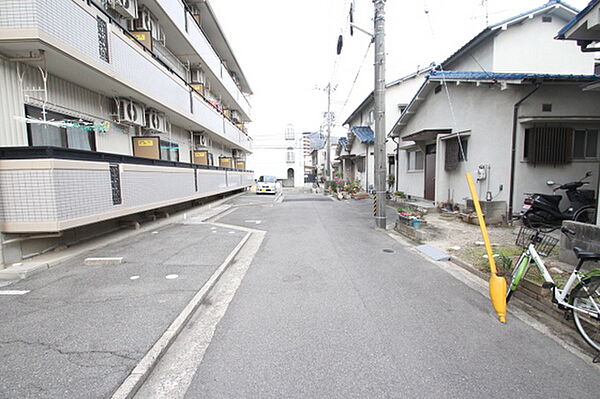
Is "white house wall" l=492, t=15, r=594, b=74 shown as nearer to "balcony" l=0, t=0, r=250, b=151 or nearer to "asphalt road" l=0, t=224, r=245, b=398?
"balcony" l=0, t=0, r=250, b=151

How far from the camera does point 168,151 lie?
37.6 ft

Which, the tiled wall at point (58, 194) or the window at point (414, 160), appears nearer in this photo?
the tiled wall at point (58, 194)

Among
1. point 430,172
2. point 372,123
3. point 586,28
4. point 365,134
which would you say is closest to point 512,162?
point 430,172

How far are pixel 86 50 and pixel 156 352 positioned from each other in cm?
622

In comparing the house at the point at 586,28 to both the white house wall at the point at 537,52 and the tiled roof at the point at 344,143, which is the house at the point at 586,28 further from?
the tiled roof at the point at 344,143

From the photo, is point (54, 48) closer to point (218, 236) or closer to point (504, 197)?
point (218, 236)

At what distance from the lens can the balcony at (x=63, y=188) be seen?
4566mm

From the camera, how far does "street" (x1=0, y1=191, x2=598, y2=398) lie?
2.34 metres

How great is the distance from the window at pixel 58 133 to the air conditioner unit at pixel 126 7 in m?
3.57

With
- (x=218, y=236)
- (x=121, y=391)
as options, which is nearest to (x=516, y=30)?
(x=218, y=236)

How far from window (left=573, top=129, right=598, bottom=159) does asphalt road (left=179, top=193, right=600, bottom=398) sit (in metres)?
7.64

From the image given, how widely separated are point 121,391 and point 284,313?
6.07ft

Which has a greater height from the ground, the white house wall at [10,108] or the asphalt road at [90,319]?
the white house wall at [10,108]

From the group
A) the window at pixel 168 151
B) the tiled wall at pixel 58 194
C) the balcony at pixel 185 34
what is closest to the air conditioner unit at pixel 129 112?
the window at pixel 168 151
